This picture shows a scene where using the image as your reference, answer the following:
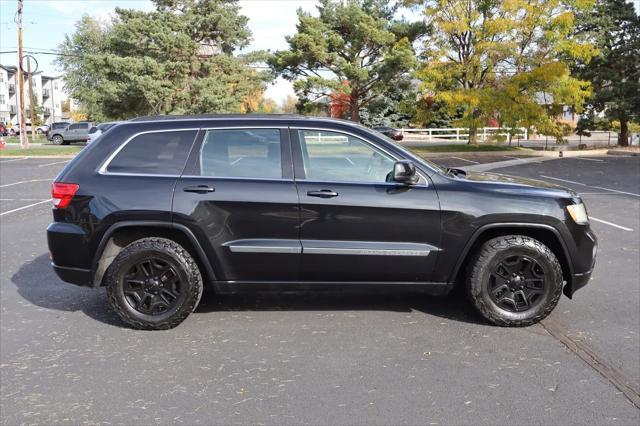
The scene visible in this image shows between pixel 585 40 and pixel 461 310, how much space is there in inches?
1106

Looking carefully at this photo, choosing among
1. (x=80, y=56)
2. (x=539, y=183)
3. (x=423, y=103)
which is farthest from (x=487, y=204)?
(x=80, y=56)

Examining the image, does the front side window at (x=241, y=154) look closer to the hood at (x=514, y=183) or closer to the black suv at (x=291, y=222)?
the black suv at (x=291, y=222)

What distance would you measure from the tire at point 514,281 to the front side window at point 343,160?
1057 mm

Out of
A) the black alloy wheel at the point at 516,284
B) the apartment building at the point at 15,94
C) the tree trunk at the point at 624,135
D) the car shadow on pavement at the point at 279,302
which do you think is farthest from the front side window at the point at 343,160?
the apartment building at the point at 15,94

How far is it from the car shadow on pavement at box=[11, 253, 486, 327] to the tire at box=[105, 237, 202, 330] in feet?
0.95

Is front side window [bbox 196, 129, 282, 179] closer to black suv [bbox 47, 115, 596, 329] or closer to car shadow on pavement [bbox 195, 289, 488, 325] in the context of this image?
black suv [bbox 47, 115, 596, 329]

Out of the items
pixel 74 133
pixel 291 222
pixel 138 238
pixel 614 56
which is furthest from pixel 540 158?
pixel 74 133

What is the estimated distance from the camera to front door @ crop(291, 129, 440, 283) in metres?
4.53

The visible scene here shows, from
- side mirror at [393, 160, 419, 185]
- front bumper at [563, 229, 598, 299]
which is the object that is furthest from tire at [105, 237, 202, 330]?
front bumper at [563, 229, 598, 299]

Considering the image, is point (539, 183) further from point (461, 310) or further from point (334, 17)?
point (334, 17)

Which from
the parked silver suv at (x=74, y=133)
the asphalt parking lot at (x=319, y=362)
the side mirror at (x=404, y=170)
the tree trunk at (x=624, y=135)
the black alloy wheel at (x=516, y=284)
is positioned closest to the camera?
the asphalt parking lot at (x=319, y=362)

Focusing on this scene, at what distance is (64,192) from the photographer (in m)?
4.64

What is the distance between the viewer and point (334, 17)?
35.5 m

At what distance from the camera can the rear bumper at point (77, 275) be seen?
183 inches
